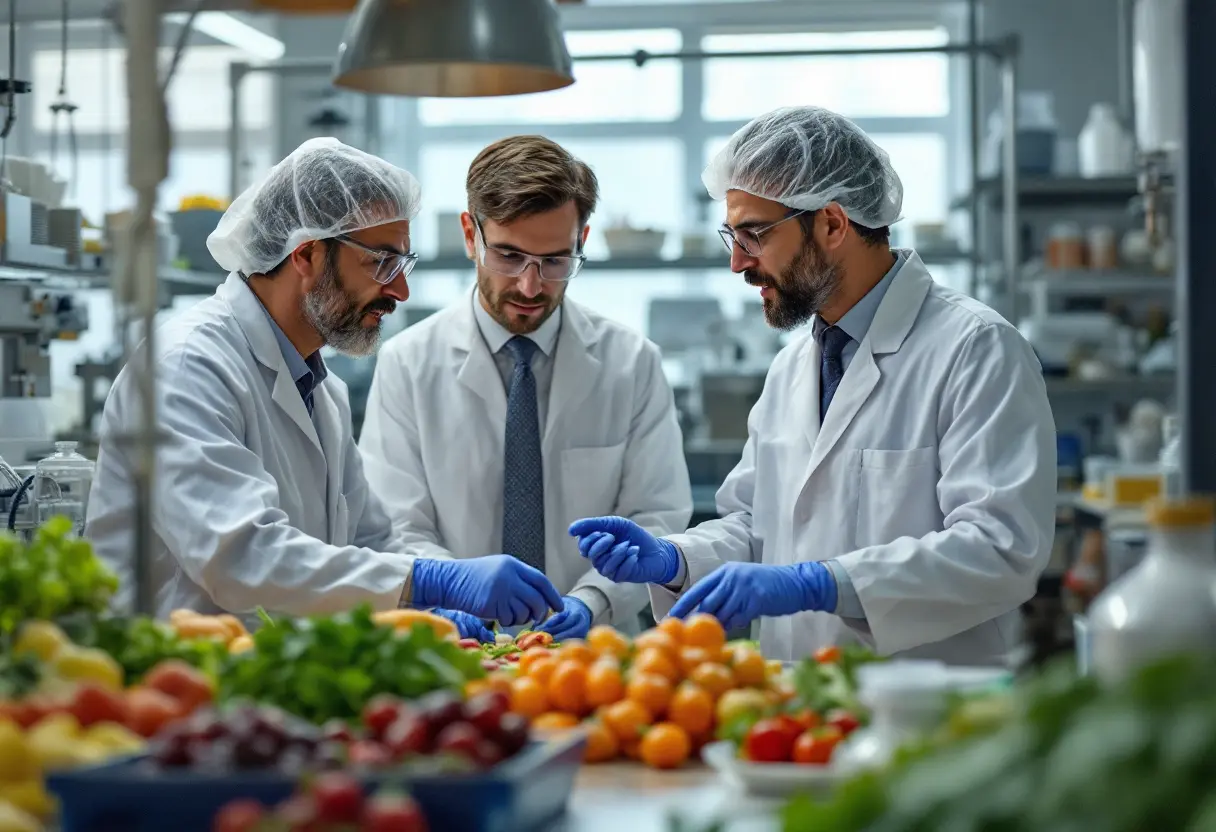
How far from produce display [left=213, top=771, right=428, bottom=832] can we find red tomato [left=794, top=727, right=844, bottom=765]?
0.56 metres

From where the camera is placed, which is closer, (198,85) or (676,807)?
(676,807)

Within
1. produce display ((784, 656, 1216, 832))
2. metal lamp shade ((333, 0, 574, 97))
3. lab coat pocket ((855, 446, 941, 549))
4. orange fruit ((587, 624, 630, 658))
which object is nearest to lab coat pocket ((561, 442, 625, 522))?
lab coat pocket ((855, 446, 941, 549))

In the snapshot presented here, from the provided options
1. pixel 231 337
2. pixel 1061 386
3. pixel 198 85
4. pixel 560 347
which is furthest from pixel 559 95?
pixel 231 337

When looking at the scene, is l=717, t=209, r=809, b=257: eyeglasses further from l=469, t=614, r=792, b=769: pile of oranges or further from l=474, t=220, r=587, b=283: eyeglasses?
l=469, t=614, r=792, b=769: pile of oranges

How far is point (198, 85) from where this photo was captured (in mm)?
8852

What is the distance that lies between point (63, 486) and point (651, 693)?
1958 millimetres

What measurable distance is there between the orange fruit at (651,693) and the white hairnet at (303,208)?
4.79 feet

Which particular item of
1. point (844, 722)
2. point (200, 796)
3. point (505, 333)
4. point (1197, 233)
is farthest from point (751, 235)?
point (200, 796)

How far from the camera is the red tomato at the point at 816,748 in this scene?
4.73 ft

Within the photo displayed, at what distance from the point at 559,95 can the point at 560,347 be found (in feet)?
18.4

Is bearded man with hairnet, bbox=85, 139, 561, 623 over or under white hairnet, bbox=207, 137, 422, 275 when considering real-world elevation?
under

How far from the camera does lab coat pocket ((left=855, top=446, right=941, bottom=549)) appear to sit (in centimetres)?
263

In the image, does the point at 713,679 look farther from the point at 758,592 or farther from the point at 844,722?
the point at 758,592

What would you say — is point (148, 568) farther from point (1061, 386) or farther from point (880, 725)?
point (1061, 386)
